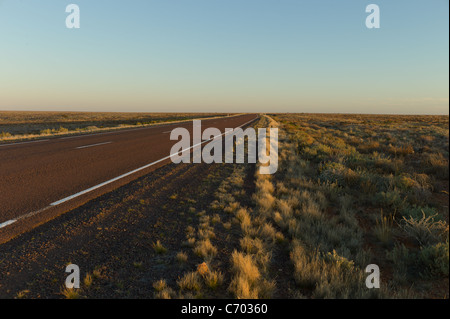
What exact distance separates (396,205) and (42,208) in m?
7.01

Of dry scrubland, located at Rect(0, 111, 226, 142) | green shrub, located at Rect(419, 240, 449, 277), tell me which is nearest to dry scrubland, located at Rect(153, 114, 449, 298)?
green shrub, located at Rect(419, 240, 449, 277)

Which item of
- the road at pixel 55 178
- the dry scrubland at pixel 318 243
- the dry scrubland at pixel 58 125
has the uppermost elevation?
the dry scrubland at pixel 58 125

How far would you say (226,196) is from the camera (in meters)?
5.59

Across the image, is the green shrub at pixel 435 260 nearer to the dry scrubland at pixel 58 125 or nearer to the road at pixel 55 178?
the road at pixel 55 178

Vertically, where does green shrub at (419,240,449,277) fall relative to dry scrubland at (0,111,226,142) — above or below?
below

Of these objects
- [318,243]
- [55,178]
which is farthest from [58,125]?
[318,243]

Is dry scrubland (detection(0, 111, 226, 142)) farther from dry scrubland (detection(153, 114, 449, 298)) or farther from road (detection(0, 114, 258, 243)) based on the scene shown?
dry scrubland (detection(153, 114, 449, 298))

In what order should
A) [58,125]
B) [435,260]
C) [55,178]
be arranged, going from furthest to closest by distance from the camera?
[58,125] → [55,178] → [435,260]

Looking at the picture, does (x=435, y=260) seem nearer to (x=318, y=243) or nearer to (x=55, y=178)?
(x=318, y=243)

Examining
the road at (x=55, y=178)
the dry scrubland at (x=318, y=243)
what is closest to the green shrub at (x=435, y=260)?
the dry scrubland at (x=318, y=243)

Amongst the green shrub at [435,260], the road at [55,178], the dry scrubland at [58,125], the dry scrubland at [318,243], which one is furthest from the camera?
the dry scrubland at [58,125]

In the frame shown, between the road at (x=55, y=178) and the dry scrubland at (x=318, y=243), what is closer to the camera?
the dry scrubland at (x=318, y=243)

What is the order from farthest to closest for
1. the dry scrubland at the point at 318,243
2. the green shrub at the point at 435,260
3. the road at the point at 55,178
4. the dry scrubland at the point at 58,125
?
the dry scrubland at the point at 58,125 < the road at the point at 55,178 < the green shrub at the point at 435,260 < the dry scrubland at the point at 318,243

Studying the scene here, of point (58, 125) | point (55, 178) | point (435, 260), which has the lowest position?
point (435, 260)
